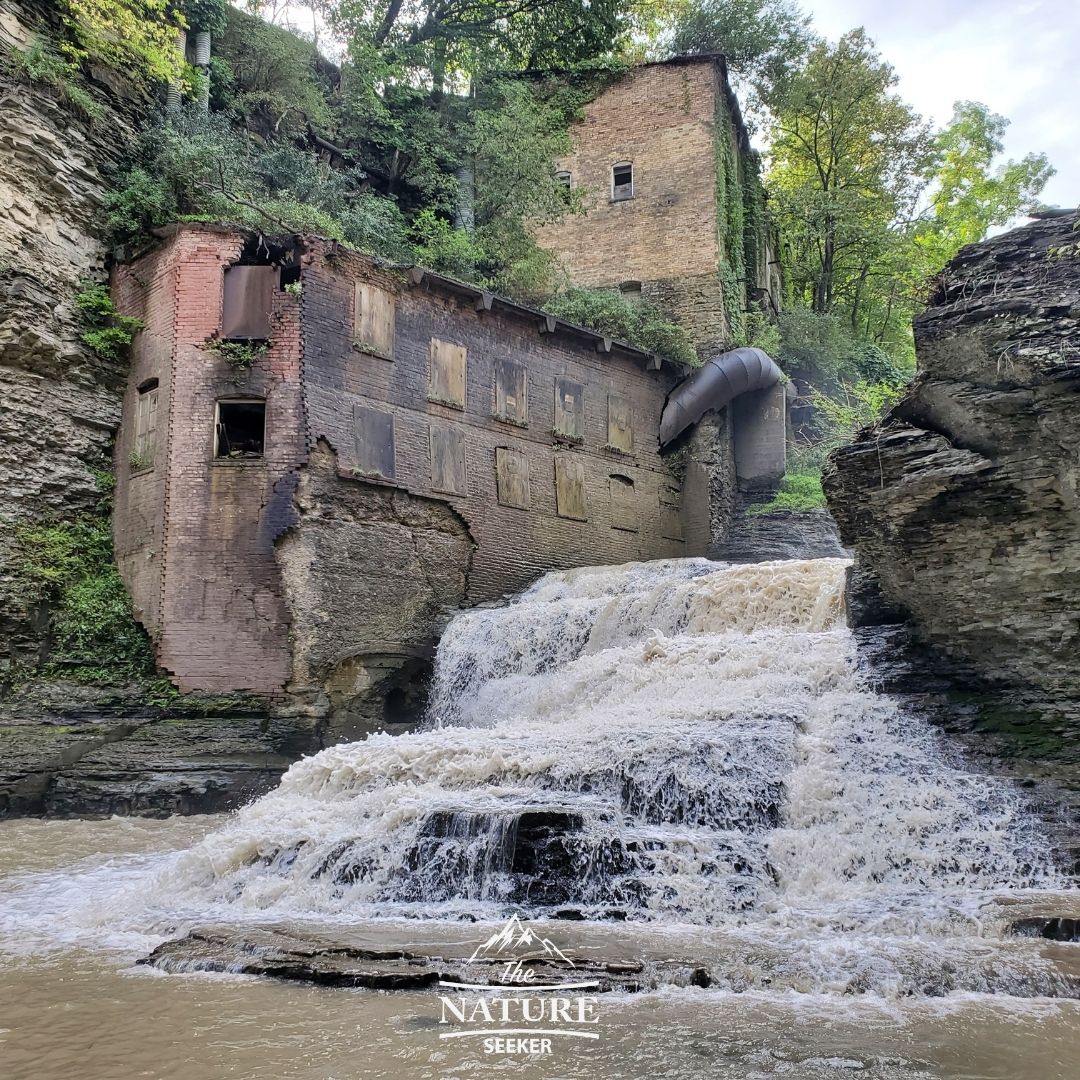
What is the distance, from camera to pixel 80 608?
1529 centimetres

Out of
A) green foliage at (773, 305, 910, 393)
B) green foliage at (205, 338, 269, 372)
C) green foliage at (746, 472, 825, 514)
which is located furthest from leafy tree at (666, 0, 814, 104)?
green foliage at (205, 338, 269, 372)

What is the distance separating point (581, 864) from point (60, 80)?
1659 centimetres

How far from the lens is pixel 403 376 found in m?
17.8

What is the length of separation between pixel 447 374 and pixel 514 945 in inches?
541

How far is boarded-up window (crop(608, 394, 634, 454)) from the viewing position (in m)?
21.0

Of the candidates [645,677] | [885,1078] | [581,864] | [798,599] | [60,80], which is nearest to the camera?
[885,1078]

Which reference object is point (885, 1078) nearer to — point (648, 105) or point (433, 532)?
point (433, 532)

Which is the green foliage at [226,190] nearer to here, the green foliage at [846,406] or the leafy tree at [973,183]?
the green foliage at [846,406]

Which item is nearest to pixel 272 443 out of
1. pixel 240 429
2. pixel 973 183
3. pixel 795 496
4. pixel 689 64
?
pixel 240 429

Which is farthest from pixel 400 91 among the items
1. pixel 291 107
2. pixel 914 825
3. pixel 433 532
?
pixel 914 825

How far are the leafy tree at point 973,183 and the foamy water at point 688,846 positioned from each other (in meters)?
27.7

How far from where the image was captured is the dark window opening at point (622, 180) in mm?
25547

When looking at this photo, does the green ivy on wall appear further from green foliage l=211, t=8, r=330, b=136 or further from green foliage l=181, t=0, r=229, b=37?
green foliage l=181, t=0, r=229, b=37

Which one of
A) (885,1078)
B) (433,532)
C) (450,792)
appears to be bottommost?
(885,1078)
